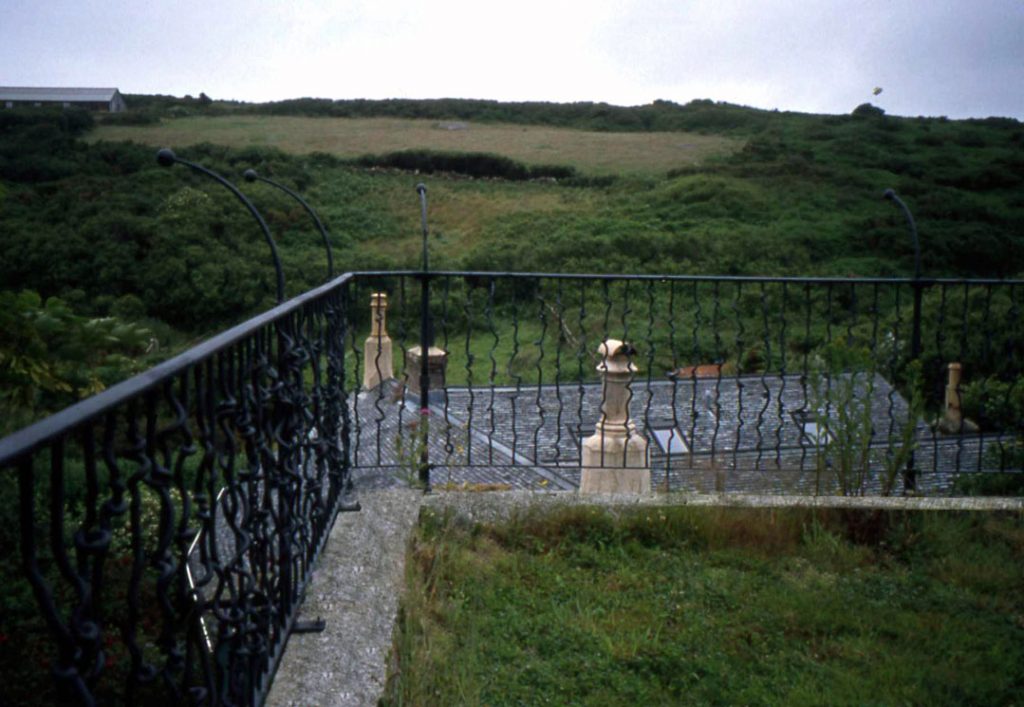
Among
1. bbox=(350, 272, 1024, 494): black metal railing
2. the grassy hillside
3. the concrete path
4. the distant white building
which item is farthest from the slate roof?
the concrete path

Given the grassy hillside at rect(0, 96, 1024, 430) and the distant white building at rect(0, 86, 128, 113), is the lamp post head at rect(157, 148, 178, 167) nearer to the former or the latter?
the distant white building at rect(0, 86, 128, 113)

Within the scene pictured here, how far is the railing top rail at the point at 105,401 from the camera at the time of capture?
0.81 metres

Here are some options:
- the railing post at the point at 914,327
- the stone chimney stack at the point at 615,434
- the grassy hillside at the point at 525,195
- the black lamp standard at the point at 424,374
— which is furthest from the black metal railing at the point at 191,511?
the grassy hillside at the point at 525,195

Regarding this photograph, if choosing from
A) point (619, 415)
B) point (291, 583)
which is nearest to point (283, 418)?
point (291, 583)

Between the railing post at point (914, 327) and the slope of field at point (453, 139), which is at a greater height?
the slope of field at point (453, 139)

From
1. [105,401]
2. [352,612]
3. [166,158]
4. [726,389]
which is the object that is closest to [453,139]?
[726,389]

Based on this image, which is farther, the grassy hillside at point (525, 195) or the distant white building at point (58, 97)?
the grassy hillside at point (525, 195)

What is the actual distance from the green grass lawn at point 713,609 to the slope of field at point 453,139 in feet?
66.6

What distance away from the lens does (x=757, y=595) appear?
3.29 metres

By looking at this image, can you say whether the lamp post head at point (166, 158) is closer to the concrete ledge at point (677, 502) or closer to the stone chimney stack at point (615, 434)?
the concrete ledge at point (677, 502)


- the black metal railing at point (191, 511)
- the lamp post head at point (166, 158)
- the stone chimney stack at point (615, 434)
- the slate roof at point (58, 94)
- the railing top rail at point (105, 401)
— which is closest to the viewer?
the railing top rail at point (105, 401)

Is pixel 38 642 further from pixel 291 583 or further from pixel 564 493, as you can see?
pixel 564 493

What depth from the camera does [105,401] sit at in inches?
39.9

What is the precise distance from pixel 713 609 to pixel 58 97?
1004 centimetres
